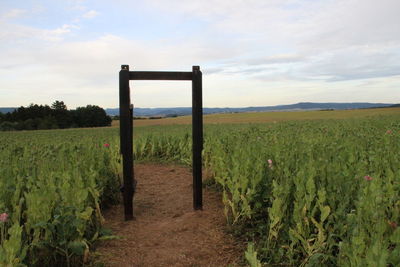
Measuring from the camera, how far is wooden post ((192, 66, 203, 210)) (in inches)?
205

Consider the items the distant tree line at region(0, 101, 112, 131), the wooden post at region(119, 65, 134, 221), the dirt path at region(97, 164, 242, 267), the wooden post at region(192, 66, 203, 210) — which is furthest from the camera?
the distant tree line at region(0, 101, 112, 131)

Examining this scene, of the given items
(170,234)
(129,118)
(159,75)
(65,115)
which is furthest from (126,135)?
(65,115)

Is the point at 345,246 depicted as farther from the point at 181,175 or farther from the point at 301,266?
the point at 181,175

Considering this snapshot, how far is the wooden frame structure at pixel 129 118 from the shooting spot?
16.6 feet

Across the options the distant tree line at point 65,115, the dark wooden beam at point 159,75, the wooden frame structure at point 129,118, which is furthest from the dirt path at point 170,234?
the distant tree line at point 65,115

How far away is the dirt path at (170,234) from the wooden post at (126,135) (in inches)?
12.4

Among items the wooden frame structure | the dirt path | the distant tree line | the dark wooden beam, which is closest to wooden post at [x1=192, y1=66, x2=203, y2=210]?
the wooden frame structure

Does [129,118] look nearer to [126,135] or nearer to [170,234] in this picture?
[126,135]

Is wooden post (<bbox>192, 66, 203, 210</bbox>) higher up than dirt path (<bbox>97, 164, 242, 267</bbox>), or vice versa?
wooden post (<bbox>192, 66, 203, 210</bbox>)

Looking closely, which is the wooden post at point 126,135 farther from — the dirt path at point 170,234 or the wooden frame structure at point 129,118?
the dirt path at point 170,234

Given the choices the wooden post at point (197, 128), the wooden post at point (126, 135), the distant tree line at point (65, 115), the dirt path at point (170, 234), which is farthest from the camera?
the distant tree line at point (65, 115)

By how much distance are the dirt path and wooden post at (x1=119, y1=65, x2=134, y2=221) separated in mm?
315

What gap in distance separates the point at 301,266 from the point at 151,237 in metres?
1.95

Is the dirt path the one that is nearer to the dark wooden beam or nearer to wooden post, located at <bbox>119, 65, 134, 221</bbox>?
wooden post, located at <bbox>119, 65, 134, 221</bbox>
